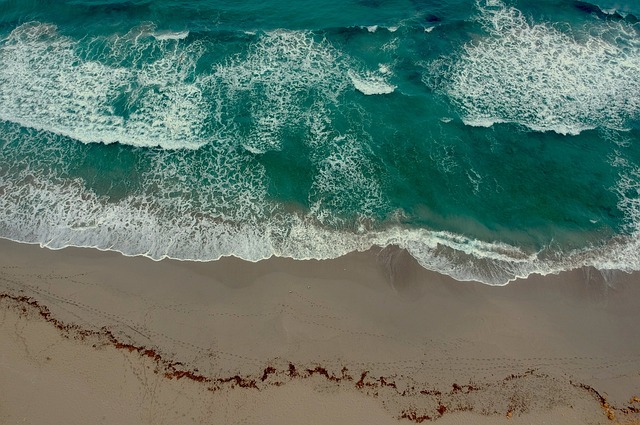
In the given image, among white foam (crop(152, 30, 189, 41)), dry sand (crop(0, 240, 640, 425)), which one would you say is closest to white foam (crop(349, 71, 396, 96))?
dry sand (crop(0, 240, 640, 425))

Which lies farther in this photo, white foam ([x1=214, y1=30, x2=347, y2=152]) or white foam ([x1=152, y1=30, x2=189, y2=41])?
white foam ([x1=152, y1=30, x2=189, y2=41])

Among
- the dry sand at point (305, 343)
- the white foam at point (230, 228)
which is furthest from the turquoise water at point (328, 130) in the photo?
the dry sand at point (305, 343)

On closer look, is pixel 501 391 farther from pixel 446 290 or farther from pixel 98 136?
pixel 98 136

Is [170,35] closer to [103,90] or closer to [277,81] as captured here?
[103,90]

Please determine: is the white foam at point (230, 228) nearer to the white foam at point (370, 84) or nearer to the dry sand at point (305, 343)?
the dry sand at point (305, 343)


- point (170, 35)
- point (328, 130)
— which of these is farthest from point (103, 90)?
point (328, 130)

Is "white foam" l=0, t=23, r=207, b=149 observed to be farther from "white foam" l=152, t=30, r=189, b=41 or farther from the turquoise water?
"white foam" l=152, t=30, r=189, b=41

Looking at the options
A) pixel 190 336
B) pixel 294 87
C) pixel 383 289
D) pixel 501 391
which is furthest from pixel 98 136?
pixel 501 391
